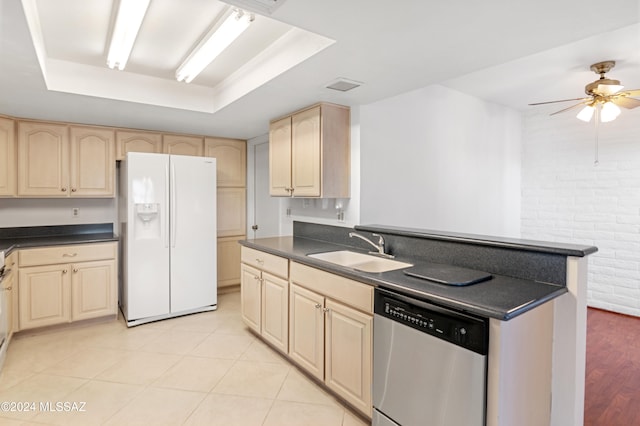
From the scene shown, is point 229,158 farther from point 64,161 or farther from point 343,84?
point 343,84

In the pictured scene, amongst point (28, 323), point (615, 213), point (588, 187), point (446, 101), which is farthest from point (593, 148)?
point (28, 323)

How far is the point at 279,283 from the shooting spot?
2.71 metres

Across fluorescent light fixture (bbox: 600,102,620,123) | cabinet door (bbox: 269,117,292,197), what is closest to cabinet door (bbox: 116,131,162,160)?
cabinet door (bbox: 269,117,292,197)

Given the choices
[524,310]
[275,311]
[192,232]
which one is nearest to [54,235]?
[192,232]

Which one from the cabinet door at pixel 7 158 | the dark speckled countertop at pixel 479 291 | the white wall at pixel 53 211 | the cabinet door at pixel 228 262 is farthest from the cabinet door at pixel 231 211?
the dark speckled countertop at pixel 479 291

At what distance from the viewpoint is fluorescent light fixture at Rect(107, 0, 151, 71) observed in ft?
5.72

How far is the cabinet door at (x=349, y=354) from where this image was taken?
193cm

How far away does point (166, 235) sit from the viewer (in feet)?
11.7

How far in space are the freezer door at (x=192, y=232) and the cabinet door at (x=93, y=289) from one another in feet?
2.01

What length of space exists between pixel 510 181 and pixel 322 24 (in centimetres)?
378

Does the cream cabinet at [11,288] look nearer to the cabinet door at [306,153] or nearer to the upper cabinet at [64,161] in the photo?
the upper cabinet at [64,161]

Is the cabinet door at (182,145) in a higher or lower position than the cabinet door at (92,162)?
higher

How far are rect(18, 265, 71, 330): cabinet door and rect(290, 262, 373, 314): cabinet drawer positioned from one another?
241 centimetres

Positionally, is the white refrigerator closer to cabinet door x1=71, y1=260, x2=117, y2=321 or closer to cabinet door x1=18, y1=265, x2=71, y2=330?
cabinet door x1=71, y1=260, x2=117, y2=321
